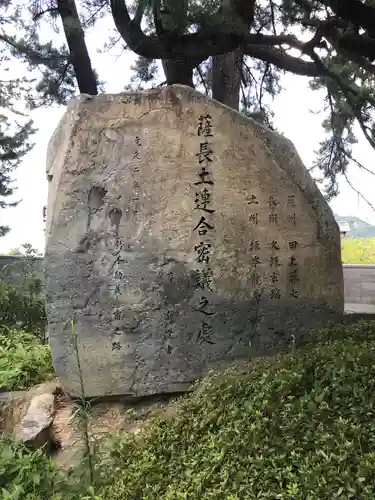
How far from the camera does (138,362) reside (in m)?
3.77

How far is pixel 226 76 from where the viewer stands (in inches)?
257

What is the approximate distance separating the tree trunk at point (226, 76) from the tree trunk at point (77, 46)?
1431 mm

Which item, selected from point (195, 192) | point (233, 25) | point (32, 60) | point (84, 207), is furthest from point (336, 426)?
point (32, 60)

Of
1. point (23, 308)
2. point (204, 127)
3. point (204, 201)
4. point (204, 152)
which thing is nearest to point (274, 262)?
point (204, 201)

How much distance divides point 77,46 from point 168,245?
10.8 ft

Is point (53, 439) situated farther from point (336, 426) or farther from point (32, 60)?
point (32, 60)

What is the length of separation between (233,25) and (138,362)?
2.74 m

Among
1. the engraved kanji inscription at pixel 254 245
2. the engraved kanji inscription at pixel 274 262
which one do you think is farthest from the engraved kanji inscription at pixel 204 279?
the engraved kanji inscription at pixel 274 262

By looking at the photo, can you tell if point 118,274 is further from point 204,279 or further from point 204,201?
point 204,201

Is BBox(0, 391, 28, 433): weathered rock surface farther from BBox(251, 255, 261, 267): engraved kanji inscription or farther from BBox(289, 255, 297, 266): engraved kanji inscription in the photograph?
BBox(289, 255, 297, 266): engraved kanji inscription

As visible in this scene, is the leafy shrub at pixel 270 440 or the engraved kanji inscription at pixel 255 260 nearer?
the leafy shrub at pixel 270 440

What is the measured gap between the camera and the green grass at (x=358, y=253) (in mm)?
10500

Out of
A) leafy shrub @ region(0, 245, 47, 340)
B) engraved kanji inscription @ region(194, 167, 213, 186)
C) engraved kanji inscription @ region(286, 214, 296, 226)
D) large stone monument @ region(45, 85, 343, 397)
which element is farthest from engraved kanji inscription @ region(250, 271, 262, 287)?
leafy shrub @ region(0, 245, 47, 340)

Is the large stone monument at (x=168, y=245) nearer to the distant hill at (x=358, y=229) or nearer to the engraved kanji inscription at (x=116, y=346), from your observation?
the engraved kanji inscription at (x=116, y=346)
